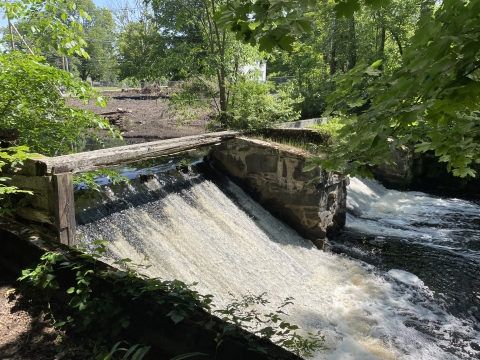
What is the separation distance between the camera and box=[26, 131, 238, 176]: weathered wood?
3951mm

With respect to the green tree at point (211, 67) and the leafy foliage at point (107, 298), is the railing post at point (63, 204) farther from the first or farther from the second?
the green tree at point (211, 67)

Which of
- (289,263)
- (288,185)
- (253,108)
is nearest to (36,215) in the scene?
(289,263)

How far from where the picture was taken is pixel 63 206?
3992mm

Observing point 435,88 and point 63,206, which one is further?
point 63,206

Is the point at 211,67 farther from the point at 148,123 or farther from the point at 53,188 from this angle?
the point at 148,123

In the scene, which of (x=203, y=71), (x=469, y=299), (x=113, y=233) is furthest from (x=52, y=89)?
(x=469, y=299)

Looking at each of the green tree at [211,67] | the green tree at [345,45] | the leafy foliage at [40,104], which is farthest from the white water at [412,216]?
the leafy foliage at [40,104]

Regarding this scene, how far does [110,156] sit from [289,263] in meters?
3.50

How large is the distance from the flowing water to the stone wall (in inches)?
10.1

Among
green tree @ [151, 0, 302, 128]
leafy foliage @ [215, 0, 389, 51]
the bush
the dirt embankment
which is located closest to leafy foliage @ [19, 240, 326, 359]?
leafy foliage @ [215, 0, 389, 51]

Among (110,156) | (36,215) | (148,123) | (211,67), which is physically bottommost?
(36,215)

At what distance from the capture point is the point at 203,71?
971 centimetres

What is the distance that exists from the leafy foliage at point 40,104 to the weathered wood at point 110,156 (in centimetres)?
31

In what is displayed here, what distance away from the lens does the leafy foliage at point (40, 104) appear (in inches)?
138
